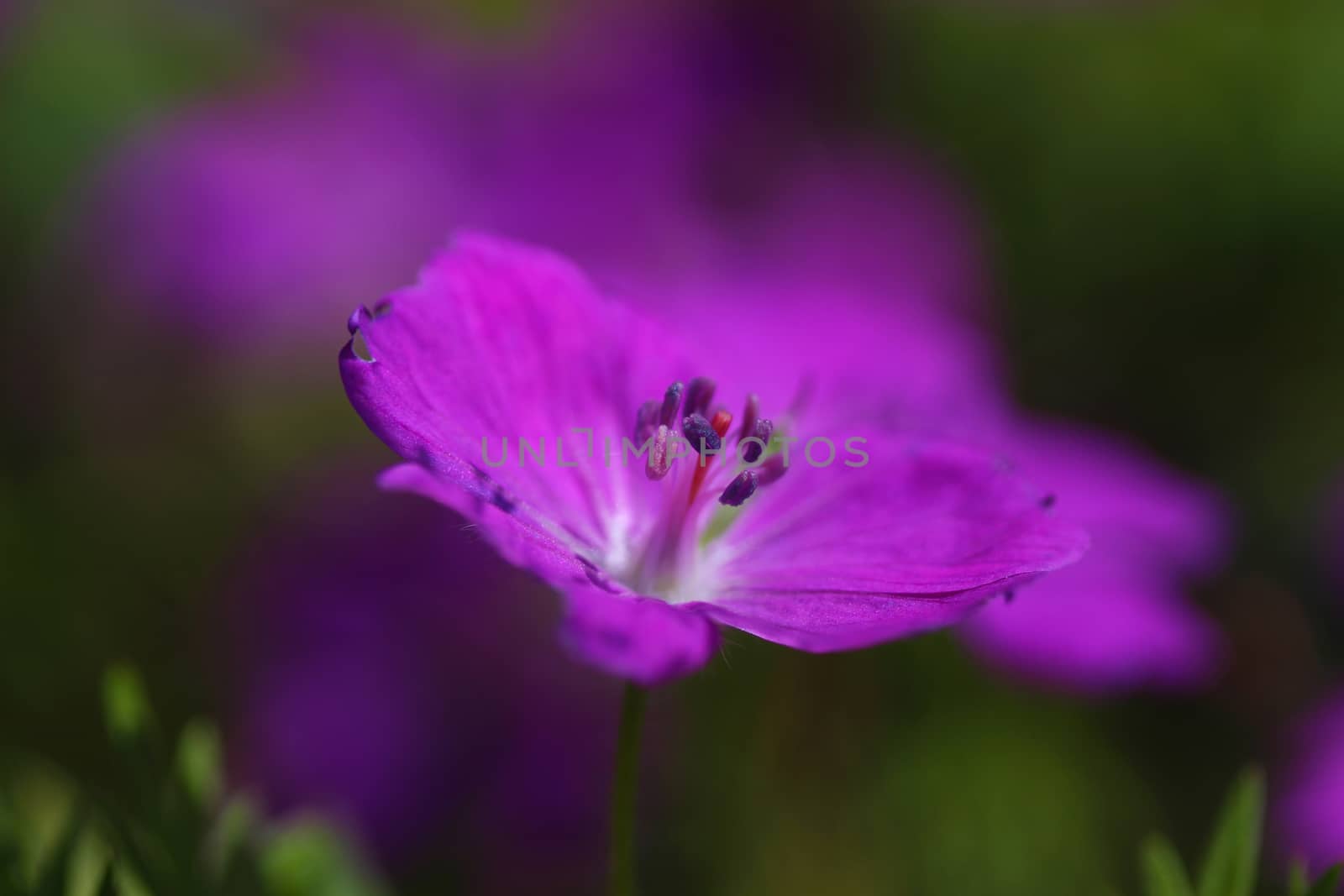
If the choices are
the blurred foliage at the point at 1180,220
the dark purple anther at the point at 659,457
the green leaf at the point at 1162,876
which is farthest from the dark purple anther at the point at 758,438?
the blurred foliage at the point at 1180,220

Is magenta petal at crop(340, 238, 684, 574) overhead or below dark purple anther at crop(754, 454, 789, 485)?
overhead

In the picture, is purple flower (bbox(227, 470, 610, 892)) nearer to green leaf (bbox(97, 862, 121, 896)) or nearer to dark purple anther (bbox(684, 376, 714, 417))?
dark purple anther (bbox(684, 376, 714, 417))

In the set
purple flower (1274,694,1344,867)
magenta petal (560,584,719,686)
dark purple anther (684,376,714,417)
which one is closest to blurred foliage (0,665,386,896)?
magenta petal (560,584,719,686)

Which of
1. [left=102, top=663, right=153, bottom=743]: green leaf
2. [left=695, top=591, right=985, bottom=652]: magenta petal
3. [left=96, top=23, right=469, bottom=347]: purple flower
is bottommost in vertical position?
[left=96, top=23, right=469, bottom=347]: purple flower

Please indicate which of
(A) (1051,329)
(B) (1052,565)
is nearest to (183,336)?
(A) (1051,329)

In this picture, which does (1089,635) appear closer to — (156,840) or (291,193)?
(156,840)

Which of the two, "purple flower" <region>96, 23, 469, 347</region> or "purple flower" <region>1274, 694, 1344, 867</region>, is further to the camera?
"purple flower" <region>96, 23, 469, 347</region>

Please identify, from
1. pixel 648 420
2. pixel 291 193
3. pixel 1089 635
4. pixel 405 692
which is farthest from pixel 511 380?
pixel 291 193
